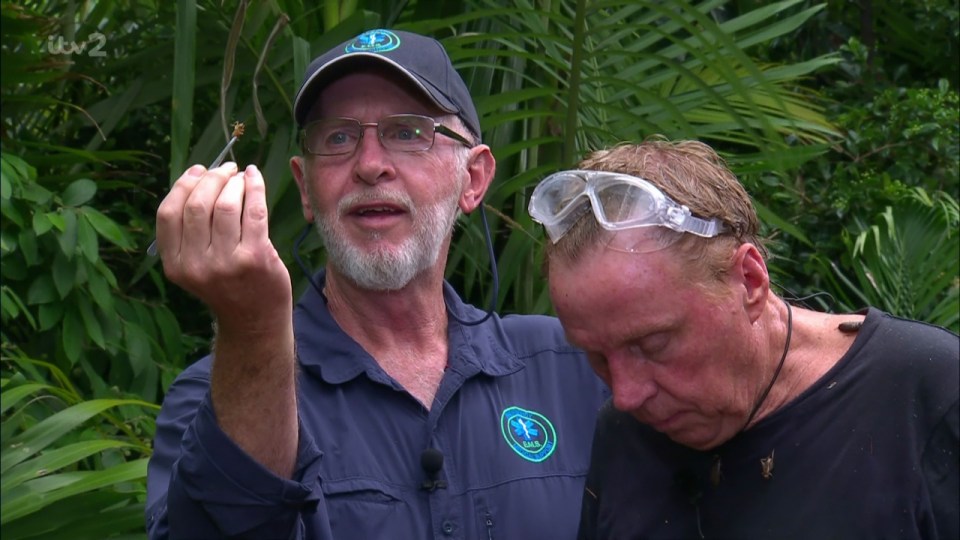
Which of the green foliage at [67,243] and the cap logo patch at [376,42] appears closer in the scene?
the cap logo patch at [376,42]

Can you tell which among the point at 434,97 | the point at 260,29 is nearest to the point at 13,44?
the point at 260,29

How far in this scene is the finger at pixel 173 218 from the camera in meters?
1.76

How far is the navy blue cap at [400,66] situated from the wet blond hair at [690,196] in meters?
0.78

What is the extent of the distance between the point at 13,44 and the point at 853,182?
2652mm

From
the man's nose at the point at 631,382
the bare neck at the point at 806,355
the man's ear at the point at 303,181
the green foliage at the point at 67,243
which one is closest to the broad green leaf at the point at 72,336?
the green foliage at the point at 67,243

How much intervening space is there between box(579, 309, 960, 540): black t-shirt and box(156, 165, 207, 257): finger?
77 centimetres

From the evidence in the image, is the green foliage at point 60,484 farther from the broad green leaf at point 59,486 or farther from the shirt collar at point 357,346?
the shirt collar at point 357,346

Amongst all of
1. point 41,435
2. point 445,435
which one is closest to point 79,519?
point 41,435

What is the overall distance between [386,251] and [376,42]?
0.43 meters

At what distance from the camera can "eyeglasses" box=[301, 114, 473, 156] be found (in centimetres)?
271

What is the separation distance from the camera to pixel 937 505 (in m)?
1.78

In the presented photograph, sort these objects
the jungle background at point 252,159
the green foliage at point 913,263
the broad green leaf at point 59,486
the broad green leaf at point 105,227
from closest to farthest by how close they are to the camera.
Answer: the broad green leaf at point 59,486
the jungle background at point 252,159
the broad green leaf at point 105,227
the green foliage at point 913,263

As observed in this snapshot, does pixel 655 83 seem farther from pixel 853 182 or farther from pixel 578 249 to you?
pixel 578 249

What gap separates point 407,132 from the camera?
2727 mm
